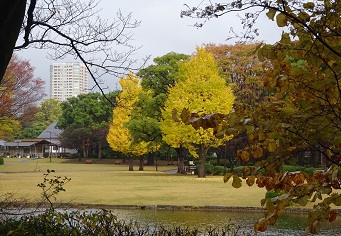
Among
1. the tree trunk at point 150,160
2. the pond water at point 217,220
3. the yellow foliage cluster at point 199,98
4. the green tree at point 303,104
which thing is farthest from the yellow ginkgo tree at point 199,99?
the green tree at point 303,104

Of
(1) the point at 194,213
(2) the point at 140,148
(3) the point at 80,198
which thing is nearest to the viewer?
(1) the point at 194,213

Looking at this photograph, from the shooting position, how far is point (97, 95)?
56406 millimetres

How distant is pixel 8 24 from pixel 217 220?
9.02 metres

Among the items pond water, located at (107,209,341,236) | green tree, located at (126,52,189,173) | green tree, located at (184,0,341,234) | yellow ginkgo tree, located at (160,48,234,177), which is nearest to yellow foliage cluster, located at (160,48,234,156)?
yellow ginkgo tree, located at (160,48,234,177)

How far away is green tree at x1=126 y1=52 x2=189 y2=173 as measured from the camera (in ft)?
108

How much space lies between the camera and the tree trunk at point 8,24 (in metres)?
3.89

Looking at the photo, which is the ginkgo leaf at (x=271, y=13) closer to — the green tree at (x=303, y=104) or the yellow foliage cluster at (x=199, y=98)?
the green tree at (x=303, y=104)

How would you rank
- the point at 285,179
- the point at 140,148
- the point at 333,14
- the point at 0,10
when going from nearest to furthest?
the point at 333,14
the point at 285,179
the point at 0,10
the point at 140,148

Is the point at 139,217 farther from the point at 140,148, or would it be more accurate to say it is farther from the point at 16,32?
the point at 140,148

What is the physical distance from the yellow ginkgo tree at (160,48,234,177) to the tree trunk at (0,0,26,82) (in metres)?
22.6

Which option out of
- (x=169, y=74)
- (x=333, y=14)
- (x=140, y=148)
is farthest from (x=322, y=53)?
(x=140, y=148)

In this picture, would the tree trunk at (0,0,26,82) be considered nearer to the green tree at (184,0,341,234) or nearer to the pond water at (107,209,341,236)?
the green tree at (184,0,341,234)

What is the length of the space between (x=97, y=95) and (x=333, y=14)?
55235 mm

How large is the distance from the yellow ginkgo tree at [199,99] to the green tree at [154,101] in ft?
11.7
